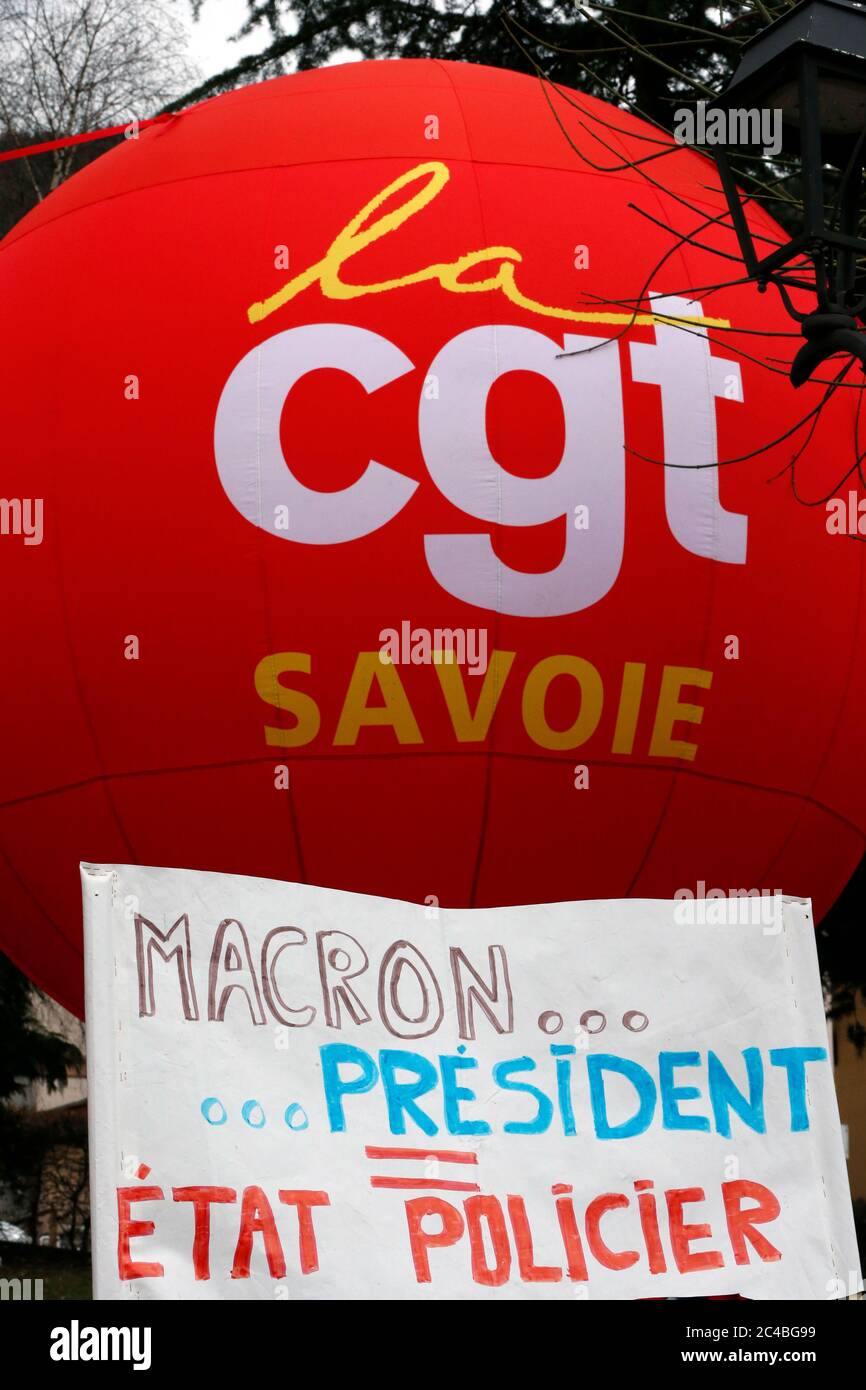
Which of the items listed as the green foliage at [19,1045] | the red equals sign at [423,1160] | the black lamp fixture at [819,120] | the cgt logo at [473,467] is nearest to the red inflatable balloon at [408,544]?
the cgt logo at [473,467]

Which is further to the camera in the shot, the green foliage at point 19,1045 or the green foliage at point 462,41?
the green foliage at point 19,1045

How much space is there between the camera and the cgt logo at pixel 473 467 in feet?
18.5

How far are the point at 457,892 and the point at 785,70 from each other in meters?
2.64

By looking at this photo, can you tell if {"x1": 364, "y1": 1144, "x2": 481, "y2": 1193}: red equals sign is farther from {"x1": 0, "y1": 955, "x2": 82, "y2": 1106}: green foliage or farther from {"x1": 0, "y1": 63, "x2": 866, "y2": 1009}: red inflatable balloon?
{"x1": 0, "y1": 955, "x2": 82, "y2": 1106}: green foliage

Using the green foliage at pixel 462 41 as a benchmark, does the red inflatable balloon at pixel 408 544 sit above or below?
below

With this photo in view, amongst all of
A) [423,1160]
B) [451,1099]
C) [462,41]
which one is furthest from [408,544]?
[462,41]

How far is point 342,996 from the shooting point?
3.71 m

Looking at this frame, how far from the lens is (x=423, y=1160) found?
3580 mm

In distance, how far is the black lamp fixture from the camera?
173 inches

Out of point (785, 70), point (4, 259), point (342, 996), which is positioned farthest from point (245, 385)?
point (342, 996)

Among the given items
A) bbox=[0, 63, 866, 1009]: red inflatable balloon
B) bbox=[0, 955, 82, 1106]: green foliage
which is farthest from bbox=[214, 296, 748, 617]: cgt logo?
bbox=[0, 955, 82, 1106]: green foliage

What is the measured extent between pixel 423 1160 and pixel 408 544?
2440 millimetres

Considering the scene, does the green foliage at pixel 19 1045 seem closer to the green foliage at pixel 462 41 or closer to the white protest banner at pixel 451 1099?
the green foliage at pixel 462 41

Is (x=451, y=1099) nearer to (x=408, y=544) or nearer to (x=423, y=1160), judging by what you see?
(x=423, y=1160)
